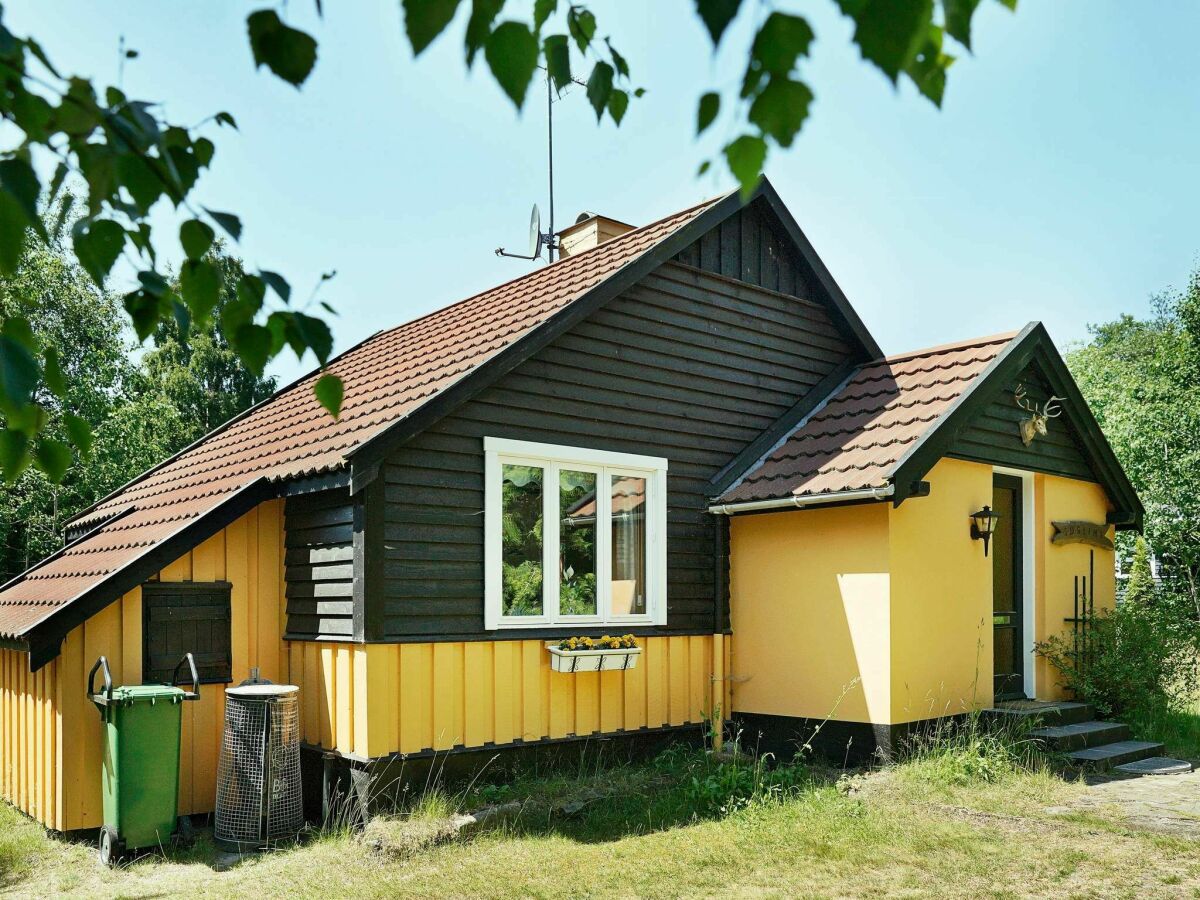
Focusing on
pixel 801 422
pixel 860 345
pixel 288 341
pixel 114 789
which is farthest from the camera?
pixel 860 345

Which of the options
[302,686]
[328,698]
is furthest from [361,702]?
[302,686]

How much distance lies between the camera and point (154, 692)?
7.68 metres

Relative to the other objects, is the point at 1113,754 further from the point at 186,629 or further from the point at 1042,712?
the point at 186,629

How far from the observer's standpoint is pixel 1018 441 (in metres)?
10.7

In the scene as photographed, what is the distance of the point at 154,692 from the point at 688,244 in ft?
19.9

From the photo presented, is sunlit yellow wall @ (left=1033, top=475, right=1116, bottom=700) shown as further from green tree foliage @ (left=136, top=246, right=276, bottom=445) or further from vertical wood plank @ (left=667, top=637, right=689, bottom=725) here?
→ green tree foliage @ (left=136, top=246, right=276, bottom=445)

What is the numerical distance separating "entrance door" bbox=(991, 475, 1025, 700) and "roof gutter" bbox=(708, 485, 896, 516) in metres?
2.41

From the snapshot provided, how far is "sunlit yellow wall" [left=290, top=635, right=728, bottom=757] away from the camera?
804cm

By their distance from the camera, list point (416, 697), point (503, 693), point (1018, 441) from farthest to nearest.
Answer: point (1018, 441)
point (503, 693)
point (416, 697)

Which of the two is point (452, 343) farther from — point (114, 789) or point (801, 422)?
point (114, 789)

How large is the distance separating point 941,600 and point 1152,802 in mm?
2341

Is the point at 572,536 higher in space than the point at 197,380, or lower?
lower

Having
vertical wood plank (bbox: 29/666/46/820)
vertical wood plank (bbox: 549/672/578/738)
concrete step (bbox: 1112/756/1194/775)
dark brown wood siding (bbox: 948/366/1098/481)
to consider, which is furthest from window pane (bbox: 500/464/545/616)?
concrete step (bbox: 1112/756/1194/775)

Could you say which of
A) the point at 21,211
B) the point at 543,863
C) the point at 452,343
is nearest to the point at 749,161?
the point at 21,211
